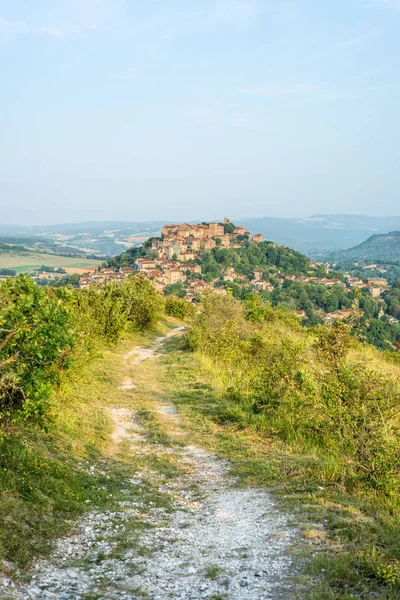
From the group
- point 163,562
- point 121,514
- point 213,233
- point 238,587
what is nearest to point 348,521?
point 238,587

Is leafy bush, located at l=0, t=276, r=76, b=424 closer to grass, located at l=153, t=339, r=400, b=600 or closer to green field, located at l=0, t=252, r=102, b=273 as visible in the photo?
grass, located at l=153, t=339, r=400, b=600

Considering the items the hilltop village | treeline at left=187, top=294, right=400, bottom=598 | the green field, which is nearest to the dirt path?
treeline at left=187, top=294, right=400, bottom=598

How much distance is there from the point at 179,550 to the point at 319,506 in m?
1.91

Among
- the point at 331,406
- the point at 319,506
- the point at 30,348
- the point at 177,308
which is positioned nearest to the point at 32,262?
the point at 177,308

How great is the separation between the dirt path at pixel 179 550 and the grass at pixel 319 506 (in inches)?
9.9

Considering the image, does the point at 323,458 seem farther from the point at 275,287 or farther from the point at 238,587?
the point at 275,287

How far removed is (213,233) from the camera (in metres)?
134

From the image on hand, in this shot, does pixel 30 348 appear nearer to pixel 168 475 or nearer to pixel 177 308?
pixel 168 475

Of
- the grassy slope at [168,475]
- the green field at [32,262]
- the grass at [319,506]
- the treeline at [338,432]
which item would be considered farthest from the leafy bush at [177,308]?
the green field at [32,262]

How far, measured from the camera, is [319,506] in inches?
234

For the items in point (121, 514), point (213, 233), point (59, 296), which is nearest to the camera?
point (121, 514)

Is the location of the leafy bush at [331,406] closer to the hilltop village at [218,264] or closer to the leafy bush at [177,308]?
the leafy bush at [177,308]

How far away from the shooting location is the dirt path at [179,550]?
433 cm

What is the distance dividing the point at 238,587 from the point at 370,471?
9.42ft
